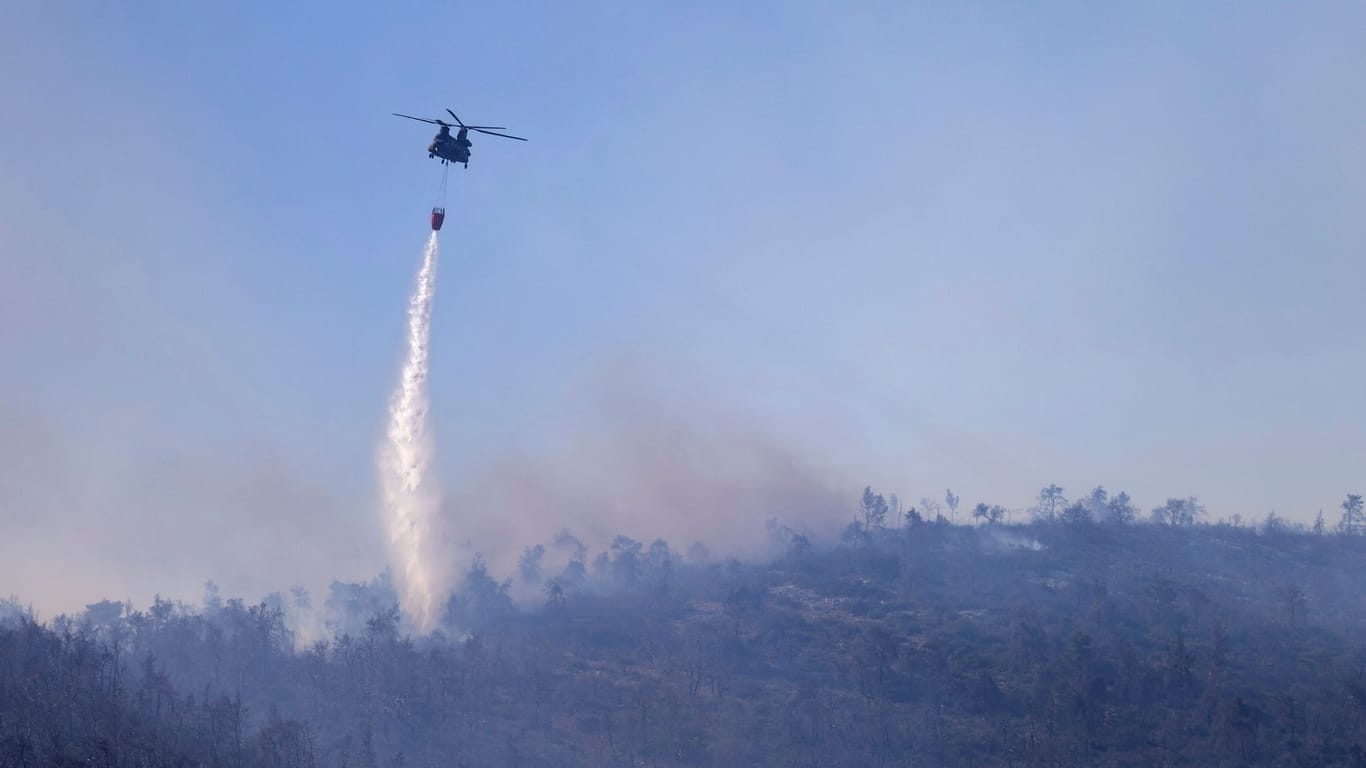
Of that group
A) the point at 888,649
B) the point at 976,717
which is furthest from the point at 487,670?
the point at 976,717

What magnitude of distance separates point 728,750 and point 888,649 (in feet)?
135

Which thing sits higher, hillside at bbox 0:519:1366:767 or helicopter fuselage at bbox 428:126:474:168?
helicopter fuselage at bbox 428:126:474:168

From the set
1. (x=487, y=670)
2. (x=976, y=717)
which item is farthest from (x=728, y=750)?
(x=487, y=670)

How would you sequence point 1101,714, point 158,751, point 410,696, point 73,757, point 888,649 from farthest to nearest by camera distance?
point 888,649
point 410,696
point 1101,714
point 158,751
point 73,757

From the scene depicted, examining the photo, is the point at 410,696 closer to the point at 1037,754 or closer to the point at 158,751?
the point at 158,751

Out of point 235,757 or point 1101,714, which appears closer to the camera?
point 235,757

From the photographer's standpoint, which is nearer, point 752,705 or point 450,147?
point 450,147

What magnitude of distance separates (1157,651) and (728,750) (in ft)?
241

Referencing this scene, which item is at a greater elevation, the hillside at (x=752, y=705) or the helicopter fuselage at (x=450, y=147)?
the helicopter fuselage at (x=450, y=147)

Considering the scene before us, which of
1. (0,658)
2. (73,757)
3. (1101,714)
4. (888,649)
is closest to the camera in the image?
(73,757)

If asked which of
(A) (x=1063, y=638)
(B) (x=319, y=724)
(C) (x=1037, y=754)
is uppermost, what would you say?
(A) (x=1063, y=638)

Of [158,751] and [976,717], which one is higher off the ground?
[976,717]

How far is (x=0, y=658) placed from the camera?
156 m

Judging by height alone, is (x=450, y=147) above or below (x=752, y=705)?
above
